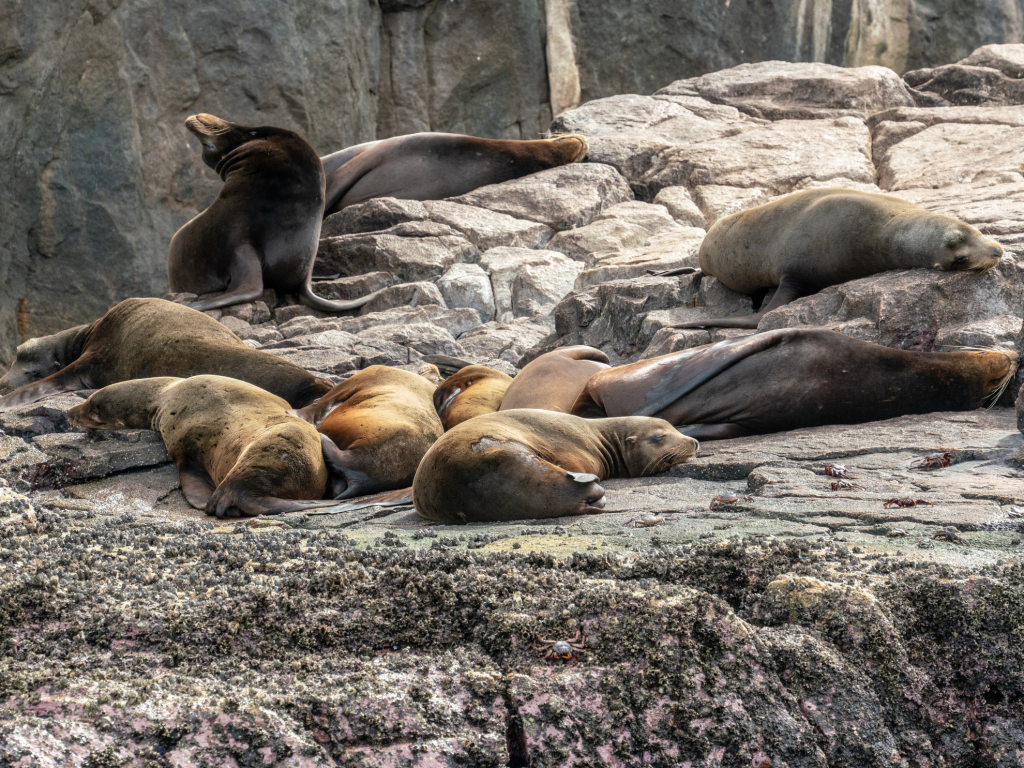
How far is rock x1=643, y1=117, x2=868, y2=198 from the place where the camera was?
1071 cm

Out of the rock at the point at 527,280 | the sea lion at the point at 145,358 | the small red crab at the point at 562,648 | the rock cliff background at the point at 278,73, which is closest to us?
the small red crab at the point at 562,648

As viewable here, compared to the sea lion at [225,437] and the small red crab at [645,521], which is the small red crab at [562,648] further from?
the sea lion at [225,437]

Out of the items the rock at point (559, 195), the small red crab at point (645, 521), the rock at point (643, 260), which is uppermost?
the rock at point (559, 195)

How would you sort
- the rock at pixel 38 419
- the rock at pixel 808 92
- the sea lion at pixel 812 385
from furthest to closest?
the rock at pixel 808 92
the rock at pixel 38 419
the sea lion at pixel 812 385

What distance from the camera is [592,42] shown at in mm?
18328

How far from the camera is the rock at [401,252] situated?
9609 millimetres

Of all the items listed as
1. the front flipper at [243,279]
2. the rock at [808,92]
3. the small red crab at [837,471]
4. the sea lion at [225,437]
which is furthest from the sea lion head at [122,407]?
the rock at [808,92]

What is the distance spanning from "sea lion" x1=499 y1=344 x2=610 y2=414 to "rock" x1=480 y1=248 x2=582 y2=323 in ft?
9.42

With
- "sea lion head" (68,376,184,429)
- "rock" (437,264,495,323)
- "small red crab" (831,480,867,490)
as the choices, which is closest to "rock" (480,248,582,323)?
"rock" (437,264,495,323)

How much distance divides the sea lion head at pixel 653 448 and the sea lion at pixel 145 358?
220 centimetres

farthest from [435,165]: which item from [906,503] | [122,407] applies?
[906,503]

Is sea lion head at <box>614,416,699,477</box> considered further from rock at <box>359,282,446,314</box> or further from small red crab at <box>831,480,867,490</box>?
rock at <box>359,282,446,314</box>

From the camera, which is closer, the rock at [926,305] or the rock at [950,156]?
the rock at [926,305]

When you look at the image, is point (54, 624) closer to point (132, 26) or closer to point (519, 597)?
point (519, 597)
